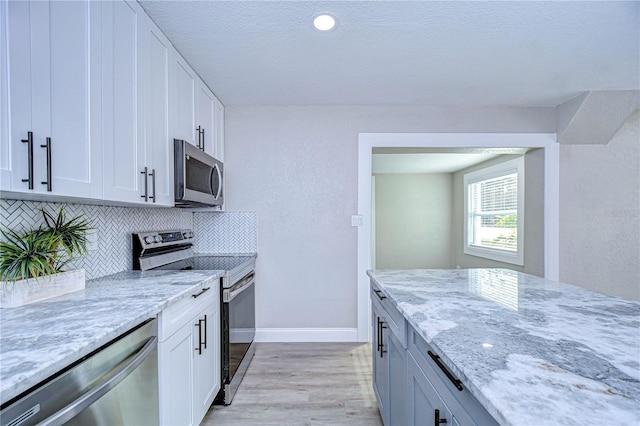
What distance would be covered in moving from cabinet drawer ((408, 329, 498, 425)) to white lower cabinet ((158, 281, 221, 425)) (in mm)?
1030

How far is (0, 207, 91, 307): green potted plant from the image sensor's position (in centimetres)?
115

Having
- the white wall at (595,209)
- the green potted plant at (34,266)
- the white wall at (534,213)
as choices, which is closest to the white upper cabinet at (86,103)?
the green potted plant at (34,266)

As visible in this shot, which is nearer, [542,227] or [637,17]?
[637,17]

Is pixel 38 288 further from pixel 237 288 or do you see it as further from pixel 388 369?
pixel 388 369

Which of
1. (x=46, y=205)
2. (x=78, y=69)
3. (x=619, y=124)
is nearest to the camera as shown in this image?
(x=78, y=69)

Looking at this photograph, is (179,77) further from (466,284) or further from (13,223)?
(466,284)

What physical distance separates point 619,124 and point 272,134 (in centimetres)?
338

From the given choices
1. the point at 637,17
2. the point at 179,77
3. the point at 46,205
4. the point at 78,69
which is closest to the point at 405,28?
the point at 637,17

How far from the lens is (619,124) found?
3010mm

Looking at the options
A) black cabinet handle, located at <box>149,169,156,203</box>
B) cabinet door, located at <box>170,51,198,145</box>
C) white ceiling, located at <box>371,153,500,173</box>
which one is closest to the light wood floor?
black cabinet handle, located at <box>149,169,156,203</box>

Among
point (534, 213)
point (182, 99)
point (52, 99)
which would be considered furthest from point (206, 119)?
point (534, 213)

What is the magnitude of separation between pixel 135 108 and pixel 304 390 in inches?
80.9

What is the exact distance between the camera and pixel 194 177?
7.06 feet

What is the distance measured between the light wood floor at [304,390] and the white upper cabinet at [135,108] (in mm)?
1396
